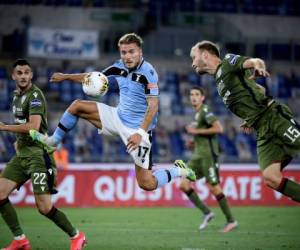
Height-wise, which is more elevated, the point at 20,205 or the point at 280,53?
the point at 280,53

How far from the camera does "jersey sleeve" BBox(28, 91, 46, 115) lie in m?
9.65

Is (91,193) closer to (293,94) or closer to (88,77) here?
(88,77)

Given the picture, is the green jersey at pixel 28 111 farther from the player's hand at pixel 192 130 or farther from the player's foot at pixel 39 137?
the player's hand at pixel 192 130

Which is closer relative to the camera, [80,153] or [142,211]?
[142,211]

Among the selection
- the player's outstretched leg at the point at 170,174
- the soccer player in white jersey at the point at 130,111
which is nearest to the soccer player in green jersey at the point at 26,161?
the soccer player in white jersey at the point at 130,111

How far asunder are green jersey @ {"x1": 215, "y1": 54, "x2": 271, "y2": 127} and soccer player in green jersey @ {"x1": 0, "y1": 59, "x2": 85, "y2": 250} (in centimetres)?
247

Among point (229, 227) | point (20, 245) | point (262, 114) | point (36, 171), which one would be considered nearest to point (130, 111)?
point (36, 171)

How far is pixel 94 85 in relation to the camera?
9.01 metres

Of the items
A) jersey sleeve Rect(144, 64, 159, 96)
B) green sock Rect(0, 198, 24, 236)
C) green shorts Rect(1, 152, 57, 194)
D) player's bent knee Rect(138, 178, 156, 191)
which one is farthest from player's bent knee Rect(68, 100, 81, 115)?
green sock Rect(0, 198, 24, 236)

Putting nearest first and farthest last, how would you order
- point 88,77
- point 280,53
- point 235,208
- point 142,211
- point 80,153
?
point 88,77 < point 142,211 < point 235,208 < point 80,153 < point 280,53

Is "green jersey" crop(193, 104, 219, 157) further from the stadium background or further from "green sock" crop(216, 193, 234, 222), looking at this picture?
the stadium background

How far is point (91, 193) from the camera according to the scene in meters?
18.9

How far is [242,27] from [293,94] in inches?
155

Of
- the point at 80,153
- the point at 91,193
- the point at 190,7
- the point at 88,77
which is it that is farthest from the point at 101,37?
the point at 88,77
